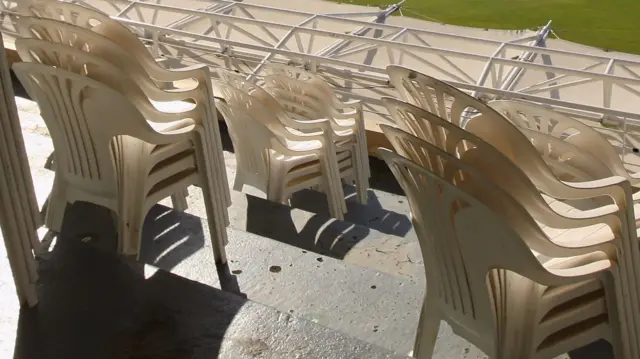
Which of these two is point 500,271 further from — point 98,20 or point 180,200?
point 180,200

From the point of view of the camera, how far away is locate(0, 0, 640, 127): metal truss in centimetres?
430

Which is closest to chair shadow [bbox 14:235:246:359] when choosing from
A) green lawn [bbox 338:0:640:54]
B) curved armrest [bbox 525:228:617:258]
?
curved armrest [bbox 525:228:617:258]

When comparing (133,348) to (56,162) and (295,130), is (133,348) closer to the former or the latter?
(56,162)

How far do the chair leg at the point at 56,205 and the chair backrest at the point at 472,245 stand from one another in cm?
126

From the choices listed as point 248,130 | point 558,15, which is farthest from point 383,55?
point 248,130

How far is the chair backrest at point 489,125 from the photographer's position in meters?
1.63

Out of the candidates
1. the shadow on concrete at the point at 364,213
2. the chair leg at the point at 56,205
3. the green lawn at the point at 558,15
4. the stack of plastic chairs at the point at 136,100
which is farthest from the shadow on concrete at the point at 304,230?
the green lawn at the point at 558,15

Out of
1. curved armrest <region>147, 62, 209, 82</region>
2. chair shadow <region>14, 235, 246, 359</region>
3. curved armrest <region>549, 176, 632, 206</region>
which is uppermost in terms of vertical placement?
curved armrest <region>147, 62, 209, 82</region>

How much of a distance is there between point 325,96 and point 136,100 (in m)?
1.97

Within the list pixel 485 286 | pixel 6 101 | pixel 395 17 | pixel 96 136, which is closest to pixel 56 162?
pixel 96 136

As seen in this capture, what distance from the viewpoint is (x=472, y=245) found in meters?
1.69

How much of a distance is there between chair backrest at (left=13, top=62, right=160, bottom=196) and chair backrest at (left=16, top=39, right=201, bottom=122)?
0.11 ft

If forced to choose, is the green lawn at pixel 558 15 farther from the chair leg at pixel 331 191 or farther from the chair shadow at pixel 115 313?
the chair shadow at pixel 115 313

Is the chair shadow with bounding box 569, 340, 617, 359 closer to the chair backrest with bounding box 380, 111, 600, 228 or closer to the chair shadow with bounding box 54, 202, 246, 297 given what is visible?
the chair backrest with bounding box 380, 111, 600, 228
